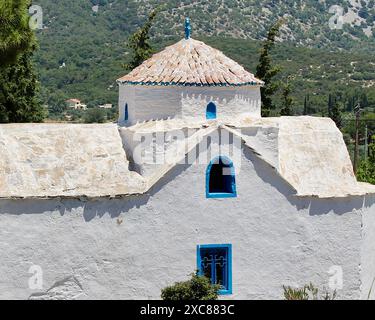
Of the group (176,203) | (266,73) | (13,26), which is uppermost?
(266,73)

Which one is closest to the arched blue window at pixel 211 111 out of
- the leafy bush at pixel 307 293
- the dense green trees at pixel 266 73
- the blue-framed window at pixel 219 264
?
the blue-framed window at pixel 219 264

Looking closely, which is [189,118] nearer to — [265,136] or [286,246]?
[265,136]

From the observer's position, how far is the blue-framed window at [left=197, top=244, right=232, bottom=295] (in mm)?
19594

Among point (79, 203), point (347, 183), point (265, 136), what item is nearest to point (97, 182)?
point (79, 203)

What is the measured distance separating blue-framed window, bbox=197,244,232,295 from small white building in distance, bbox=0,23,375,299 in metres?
0.02

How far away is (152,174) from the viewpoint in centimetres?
1972

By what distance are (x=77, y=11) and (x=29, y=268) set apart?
2536 inches

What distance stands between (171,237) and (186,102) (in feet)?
10.4

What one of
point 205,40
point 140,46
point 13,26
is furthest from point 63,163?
point 205,40

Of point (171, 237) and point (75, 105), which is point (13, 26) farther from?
point (75, 105)

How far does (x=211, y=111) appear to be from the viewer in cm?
2036

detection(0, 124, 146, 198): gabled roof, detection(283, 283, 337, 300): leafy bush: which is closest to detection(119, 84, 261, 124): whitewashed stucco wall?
detection(0, 124, 146, 198): gabled roof

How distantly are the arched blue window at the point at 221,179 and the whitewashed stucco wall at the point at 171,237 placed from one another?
143 mm

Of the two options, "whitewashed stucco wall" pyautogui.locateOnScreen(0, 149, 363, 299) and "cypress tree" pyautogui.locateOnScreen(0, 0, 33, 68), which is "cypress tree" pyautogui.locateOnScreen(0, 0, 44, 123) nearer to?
"cypress tree" pyautogui.locateOnScreen(0, 0, 33, 68)
